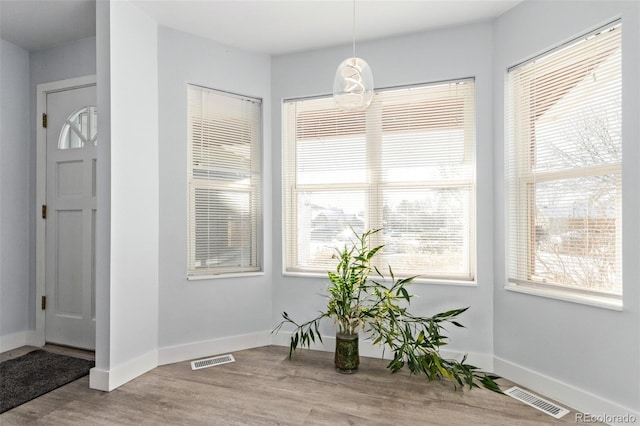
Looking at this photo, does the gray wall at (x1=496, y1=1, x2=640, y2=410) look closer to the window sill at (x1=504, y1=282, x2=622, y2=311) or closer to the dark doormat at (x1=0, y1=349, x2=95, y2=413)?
the window sill at (x1=504, y1=282, x2=622, y2=311)

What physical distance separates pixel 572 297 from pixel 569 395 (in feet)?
2.03

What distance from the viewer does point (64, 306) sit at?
128 inches

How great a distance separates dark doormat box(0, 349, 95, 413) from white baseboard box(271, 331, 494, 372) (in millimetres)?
1558

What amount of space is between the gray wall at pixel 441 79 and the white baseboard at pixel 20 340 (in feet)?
7.65

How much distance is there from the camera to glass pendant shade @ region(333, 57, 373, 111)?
202 centimetres

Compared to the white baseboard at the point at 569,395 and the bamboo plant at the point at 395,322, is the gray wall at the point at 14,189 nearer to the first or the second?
the bamboo plant at the point at 395,322

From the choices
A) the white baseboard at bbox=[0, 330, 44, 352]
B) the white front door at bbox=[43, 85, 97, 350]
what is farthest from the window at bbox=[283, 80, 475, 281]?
the white baseboard at bbox=[0, 330, 44, 352]

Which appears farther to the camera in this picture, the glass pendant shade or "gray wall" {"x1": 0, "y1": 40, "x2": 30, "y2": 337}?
"gray wall" {"x1": 0, "y1": 40, "x2": 30, "y2": 337}

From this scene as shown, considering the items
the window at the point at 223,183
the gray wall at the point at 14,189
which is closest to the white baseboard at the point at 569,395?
the window at the point at 223,183

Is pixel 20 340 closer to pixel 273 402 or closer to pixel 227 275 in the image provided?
pixel 227 275

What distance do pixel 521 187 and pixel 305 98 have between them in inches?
77.5

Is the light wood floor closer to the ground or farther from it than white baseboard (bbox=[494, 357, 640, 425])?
closer to the ground

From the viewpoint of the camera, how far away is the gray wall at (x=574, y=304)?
1.95 metres

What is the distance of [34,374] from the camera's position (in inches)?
104
